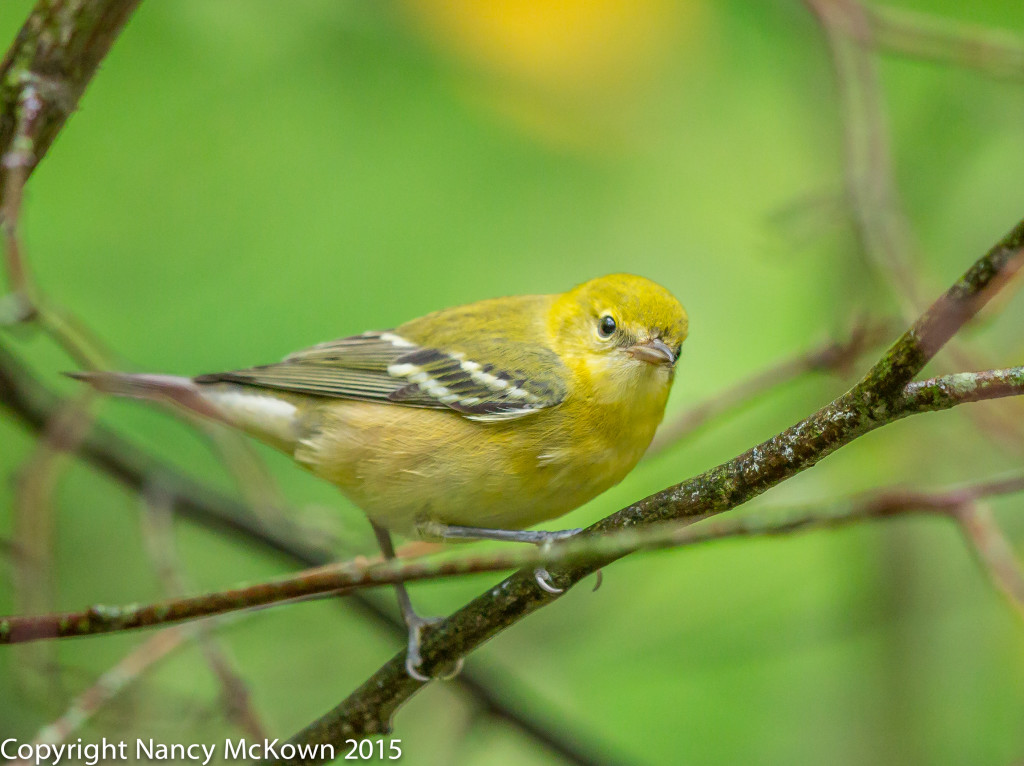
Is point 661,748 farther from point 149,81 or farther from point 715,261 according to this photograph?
point 149,81

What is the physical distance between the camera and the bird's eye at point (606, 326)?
3.83m

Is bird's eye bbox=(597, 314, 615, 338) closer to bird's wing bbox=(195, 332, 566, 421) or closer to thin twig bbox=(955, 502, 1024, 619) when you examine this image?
bird's wing bbox=(195, 332, 566, 421)

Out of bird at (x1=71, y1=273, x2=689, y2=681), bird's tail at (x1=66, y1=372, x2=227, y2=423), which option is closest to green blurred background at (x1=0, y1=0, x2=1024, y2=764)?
bird at (x1=71, y1=273, x2=689, y2=681)

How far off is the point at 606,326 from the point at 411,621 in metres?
1.41

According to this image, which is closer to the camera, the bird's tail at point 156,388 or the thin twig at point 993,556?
the thin twig at point 993,556

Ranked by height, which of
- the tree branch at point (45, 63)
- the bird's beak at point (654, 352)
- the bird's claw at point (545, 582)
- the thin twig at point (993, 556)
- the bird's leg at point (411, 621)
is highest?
the thin twig at point (993, 556)

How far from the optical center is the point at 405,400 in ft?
12.8

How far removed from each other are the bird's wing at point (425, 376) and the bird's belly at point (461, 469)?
0.08 m

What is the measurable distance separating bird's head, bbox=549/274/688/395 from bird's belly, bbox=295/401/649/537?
0.31 metres

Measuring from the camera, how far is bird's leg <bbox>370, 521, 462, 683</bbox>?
8.57 feet

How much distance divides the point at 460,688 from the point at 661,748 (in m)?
1.54

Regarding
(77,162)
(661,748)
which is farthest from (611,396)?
(77,162)

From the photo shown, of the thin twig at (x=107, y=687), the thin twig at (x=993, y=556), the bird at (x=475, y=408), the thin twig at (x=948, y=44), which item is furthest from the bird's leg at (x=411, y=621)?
the thin twig at (x=948, y=44)

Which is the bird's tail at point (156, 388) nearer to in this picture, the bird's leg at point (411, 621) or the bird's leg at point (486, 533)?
the bird's leg at point (411, 621)
